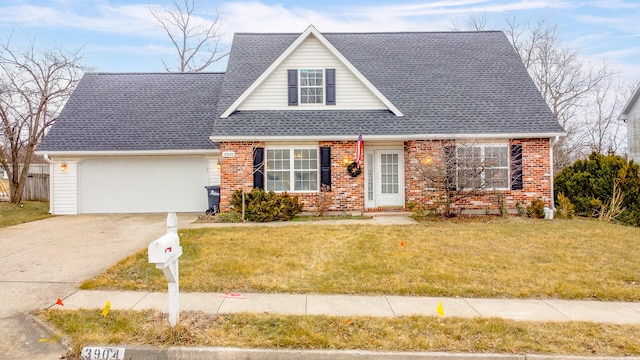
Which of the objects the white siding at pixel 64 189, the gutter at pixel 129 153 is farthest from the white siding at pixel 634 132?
the white siding at pixel 64 189

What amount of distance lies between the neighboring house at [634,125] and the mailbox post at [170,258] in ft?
74.7

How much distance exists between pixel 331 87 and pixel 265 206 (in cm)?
514

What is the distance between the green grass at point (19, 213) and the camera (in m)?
12.2

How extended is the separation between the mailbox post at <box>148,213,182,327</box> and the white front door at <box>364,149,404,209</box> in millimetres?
10192

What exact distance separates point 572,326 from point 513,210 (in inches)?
377

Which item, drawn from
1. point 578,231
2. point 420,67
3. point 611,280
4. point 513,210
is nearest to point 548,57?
point 420,67

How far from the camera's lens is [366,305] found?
4871 mm

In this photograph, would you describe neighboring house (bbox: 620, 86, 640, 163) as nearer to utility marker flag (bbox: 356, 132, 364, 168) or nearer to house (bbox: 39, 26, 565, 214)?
house (bbox: 39, 26, 565, 214)

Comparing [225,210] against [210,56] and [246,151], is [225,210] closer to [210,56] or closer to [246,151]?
[246,151]

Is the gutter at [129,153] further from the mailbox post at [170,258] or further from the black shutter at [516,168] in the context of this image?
A: the black shutter at [516,168]

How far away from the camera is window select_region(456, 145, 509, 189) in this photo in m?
11.8

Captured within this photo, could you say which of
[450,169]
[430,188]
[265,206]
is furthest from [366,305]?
[430,188]

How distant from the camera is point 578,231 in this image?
386 inches

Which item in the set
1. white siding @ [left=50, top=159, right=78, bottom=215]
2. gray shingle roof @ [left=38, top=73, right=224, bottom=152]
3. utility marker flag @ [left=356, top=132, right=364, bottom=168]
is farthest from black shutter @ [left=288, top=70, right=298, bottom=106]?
white siding @ [left=50, top=159, right=78, bottom=215]
